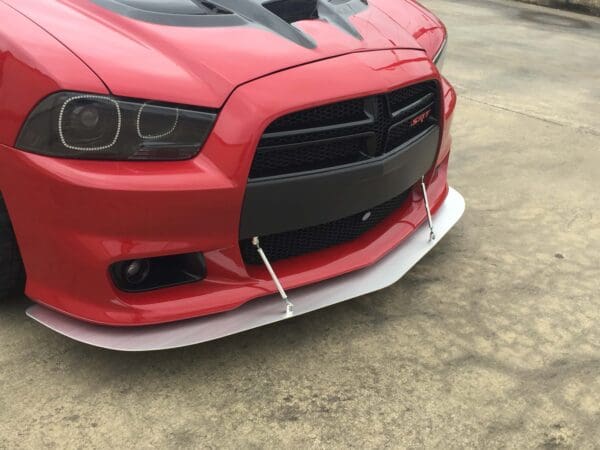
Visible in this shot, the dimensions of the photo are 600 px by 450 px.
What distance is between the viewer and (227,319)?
84.8 inches

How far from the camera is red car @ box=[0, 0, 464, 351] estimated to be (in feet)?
6.29

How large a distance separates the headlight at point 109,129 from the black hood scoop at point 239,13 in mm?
407

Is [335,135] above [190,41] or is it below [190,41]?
below

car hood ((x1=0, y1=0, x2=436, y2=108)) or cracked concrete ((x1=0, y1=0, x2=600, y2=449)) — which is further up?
car hood ((x1=0, y1=0, x2=436, y2=108))

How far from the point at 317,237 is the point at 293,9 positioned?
2.82ft

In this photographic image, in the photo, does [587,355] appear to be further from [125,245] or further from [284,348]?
[125,245]

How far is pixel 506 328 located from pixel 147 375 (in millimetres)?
1292

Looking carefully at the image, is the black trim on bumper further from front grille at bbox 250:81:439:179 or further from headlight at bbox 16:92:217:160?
headlight at bbox 16:92:217:160

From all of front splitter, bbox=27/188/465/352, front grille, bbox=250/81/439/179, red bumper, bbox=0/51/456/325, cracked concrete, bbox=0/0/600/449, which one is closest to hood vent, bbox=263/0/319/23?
red bumper, bbox=0/51/456/325

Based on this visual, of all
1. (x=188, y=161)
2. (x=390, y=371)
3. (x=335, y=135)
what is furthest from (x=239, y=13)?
(x=390, y=371)

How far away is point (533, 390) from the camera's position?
2.18 meters

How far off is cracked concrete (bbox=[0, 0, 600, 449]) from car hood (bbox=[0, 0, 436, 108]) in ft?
2.91

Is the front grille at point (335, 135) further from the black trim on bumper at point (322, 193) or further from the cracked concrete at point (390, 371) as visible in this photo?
the cracked concrete at point (390, 371)

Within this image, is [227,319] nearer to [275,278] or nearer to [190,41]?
[275,278]
